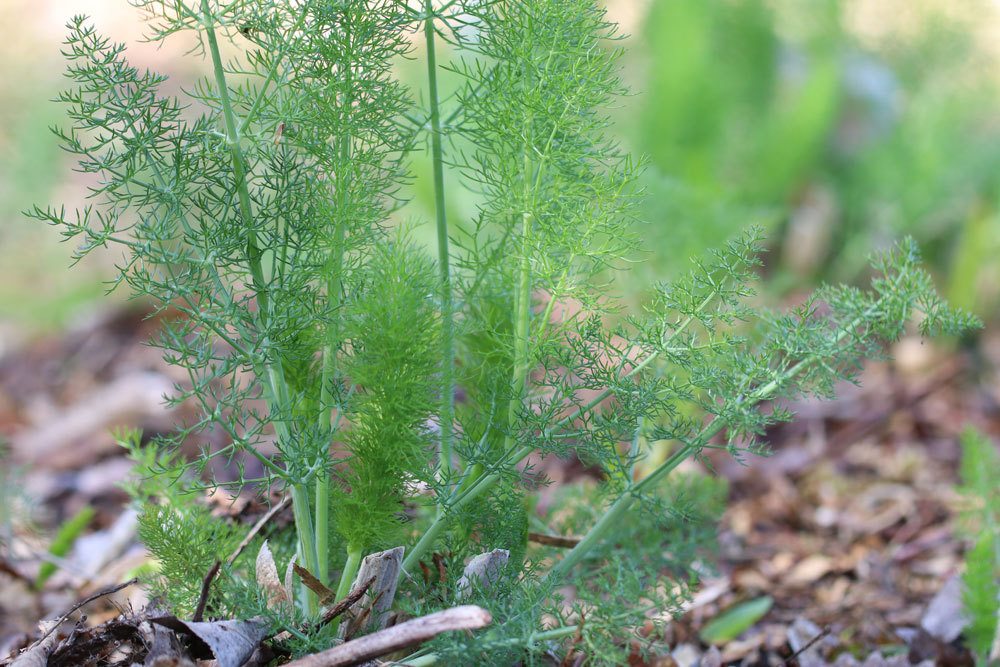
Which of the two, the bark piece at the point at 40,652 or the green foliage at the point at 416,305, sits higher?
the green foliage at the point at 416,305

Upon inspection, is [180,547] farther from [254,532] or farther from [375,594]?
[375,594]

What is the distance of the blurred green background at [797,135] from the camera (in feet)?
8.71

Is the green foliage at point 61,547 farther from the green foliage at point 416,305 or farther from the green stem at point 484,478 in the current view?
the green stem at point 484,478

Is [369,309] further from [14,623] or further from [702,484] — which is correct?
[14,623]

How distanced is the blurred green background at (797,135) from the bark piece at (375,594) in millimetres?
1363

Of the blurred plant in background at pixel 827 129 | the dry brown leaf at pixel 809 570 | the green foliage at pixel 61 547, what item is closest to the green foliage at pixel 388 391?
the green foliage at pixel 61 547

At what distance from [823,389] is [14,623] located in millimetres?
1162

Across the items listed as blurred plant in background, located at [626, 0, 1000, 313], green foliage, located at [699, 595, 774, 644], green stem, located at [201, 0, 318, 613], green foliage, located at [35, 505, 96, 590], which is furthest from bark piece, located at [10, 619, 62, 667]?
blurred plant in background, located at [626, 0, 1000, 313]

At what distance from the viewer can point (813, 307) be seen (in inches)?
34.0

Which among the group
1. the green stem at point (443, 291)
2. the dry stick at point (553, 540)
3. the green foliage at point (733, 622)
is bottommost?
the green foliage at point (733, 622)

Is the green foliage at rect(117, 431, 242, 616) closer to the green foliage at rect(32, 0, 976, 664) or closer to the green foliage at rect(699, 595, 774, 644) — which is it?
the green foliage at rect(32, 0, 976, 664)

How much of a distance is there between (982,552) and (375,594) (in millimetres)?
698

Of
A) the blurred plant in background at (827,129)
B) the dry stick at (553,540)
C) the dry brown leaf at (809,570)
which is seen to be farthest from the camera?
the blurred plant in background at (827,129)

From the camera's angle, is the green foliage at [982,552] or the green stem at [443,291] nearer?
the green stem at [443,291]
